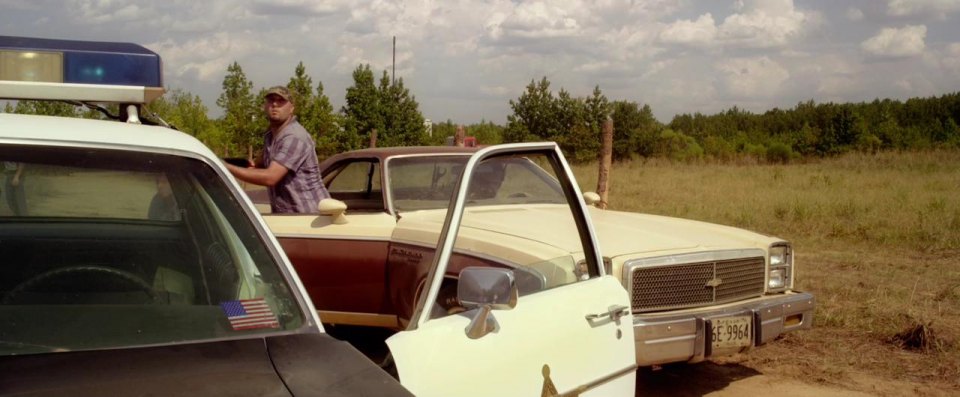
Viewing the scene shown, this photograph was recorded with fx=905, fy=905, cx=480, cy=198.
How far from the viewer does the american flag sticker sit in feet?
7.60

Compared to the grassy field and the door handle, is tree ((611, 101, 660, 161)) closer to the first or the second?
the grassy field

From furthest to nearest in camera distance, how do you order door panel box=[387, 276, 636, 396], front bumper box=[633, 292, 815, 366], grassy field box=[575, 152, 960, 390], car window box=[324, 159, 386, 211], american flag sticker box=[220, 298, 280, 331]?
car window box=[324, 159, 386, 211], grassy field box=[575, 152, 960, 390], front bumper box=[633, 292, 815, 366], door panel box=[387, 276, 636, 396], american flag sticker box=[220, 298, 280, 331]

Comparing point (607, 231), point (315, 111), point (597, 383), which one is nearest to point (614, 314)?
point (597, 383)

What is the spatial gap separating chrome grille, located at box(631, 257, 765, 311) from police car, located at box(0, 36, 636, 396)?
5.77 ft

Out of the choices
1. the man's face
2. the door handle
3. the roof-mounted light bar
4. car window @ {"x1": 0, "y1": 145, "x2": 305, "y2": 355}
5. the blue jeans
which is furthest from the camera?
the man's face

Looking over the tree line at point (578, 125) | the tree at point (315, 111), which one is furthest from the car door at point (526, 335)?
the tree at point (315, 111)

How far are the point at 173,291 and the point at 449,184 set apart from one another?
11.5 ft

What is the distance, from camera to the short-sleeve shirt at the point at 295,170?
541 centimetres

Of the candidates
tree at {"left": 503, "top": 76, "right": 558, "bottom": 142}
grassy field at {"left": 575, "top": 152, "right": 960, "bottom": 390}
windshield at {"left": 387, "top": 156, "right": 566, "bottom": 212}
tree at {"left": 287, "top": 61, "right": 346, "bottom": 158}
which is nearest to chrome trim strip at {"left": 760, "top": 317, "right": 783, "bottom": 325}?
grassy field at {"left": 575, "top": 152, "right": 960, "bottom": 390}

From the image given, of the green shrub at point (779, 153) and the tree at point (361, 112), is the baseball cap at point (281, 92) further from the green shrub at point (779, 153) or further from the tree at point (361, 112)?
the green shrub at point (779, 153)

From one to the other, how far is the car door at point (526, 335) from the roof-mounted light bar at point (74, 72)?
1.14m

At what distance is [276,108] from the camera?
5.50m

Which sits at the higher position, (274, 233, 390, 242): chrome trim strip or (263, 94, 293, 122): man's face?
(263, 94, 293, 122): man's face

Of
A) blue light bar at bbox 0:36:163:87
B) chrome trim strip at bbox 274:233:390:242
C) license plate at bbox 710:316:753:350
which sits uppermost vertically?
blue light bar at bbox 0:36:163:87
